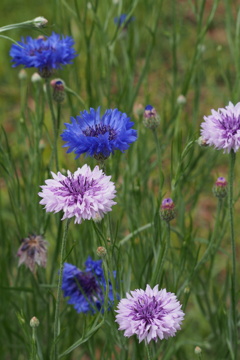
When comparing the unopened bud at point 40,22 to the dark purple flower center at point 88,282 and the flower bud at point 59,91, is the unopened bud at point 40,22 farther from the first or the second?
the dark purple flower center at point 88,282

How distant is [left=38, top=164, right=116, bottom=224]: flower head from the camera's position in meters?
0.94

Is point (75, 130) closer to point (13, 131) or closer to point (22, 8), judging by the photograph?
point (13, 131)

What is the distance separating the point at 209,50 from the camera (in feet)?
10.2

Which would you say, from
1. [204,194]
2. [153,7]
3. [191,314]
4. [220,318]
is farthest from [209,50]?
[220,318]

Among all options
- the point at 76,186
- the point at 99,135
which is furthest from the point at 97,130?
the point at 76,186

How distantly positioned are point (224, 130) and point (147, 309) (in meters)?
0.32

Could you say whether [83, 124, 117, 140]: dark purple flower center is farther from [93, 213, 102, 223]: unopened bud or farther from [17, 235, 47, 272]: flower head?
[17, 235, 47, 272]: flower head

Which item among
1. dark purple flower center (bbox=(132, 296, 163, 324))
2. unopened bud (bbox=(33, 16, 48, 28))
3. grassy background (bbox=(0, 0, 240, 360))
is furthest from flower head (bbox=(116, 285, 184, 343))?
unopened bud (bbox=(33, 16, 48, 28))

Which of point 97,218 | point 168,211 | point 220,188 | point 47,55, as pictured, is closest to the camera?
point 97,218

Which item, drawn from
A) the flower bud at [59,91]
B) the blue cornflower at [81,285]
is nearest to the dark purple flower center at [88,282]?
the blue cornflower at [81,285]

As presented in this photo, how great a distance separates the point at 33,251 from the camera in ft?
4.51

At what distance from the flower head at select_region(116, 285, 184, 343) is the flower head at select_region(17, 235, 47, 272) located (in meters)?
0.42

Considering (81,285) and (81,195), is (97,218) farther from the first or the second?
(81,285)

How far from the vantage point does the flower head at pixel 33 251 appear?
54.3 inches
